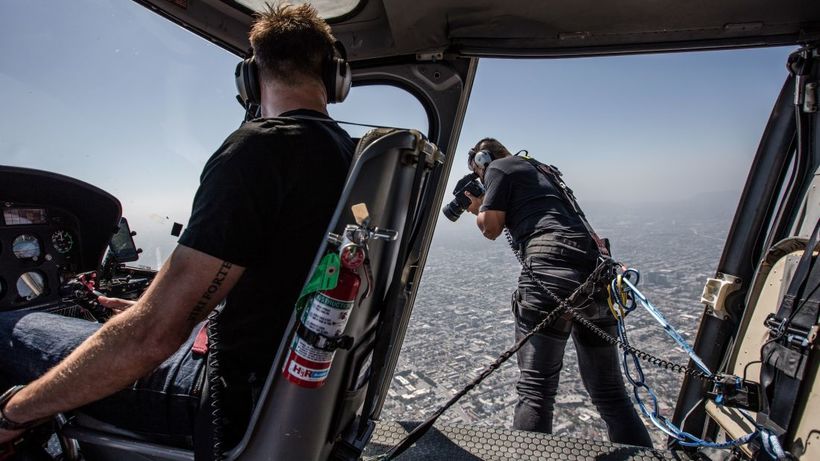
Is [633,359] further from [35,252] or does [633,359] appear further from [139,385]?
[35,252]

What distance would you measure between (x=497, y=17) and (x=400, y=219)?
1.40 meters

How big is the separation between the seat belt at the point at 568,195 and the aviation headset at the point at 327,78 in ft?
4.53

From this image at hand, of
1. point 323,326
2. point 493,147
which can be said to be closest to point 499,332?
point 493,147

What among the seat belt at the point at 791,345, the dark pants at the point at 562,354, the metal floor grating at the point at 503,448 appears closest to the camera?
the seat belt at the point at 791,345

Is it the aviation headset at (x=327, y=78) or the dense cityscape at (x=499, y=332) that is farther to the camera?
the dense cityscape at (x=499, y=332)

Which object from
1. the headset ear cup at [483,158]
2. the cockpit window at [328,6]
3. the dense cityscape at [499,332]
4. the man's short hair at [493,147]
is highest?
the cockpit window at [328,6]

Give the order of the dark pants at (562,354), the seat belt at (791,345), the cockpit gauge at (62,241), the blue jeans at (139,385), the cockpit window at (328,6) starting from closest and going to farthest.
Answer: the blue jeans at (139,385), the seat belt at (791,345), the dark pants at (562,354), the cockpit window at (328,6), the cockpit gauge at (62,241)

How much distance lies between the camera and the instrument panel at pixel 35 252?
2.01m

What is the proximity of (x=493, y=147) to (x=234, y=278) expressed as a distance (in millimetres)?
2096

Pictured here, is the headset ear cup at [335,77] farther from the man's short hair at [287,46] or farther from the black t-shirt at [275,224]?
the black t-shirt at [275,224]

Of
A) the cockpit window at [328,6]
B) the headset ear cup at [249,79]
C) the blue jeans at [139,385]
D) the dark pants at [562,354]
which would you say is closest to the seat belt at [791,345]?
the dark pants at [562,354]

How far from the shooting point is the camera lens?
96.0 inches

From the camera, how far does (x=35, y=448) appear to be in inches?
43.4

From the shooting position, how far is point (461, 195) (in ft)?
8.14
